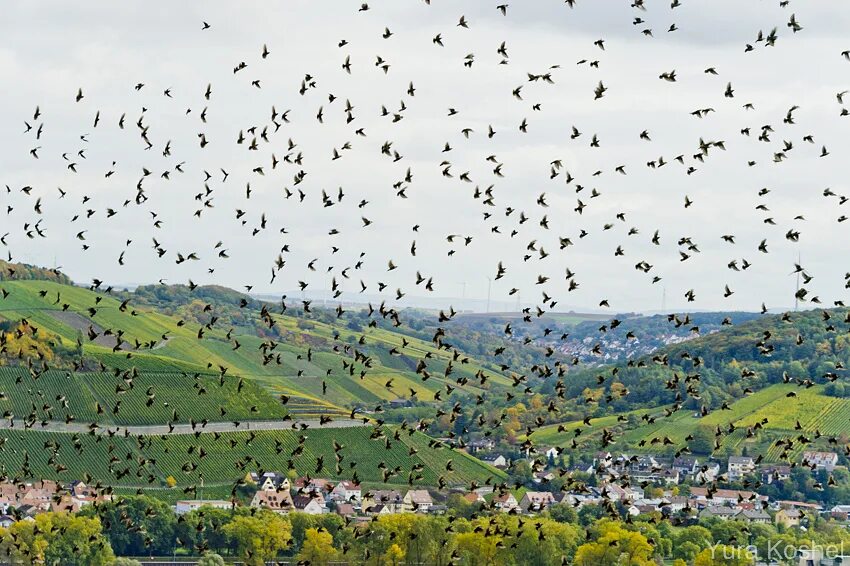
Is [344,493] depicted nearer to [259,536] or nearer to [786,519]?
[786,519]

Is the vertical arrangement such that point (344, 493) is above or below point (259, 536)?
below

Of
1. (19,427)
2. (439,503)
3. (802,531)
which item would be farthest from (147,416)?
(802,531)

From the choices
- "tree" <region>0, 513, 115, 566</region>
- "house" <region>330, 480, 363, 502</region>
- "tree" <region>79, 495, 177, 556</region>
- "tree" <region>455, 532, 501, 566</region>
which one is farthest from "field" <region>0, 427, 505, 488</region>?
"tree" <region>455, 532, 501, 566</region>

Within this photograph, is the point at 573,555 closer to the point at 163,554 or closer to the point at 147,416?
the point at 163,554

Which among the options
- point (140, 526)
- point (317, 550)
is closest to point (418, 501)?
point (140, 526)

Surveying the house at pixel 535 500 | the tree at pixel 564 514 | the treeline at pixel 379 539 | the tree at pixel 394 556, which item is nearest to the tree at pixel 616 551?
the treeline at pixel 379 539

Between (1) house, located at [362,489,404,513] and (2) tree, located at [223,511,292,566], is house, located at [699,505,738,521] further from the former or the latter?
(2) tree, located at [223,511,292,566]

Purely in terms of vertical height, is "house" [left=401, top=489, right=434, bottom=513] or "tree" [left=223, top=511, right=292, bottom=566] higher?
"tree" [left=223, top=511, right=292, bottom=566]
